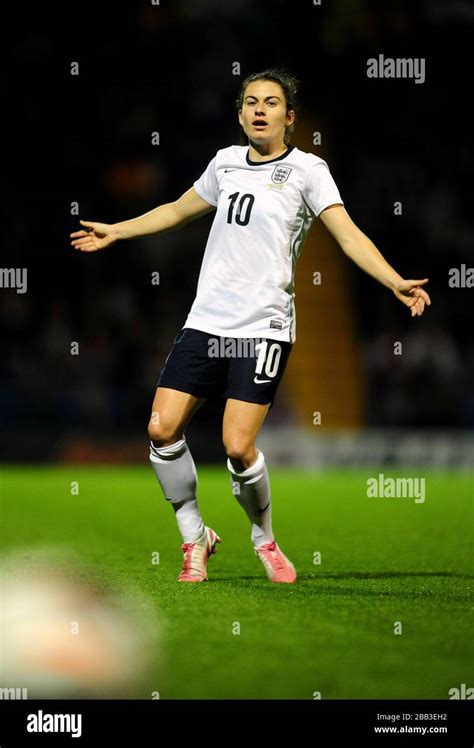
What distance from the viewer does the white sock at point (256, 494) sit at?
20.6 ft

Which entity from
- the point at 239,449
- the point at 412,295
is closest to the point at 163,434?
the point at 239,449

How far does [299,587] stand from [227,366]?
1130 millimetres

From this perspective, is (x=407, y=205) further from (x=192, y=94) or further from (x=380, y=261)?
(x=380, y=261)

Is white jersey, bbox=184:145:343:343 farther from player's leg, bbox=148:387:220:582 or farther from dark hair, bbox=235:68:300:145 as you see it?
player's leg, bbox=148:387:220:582

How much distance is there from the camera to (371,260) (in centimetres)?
594

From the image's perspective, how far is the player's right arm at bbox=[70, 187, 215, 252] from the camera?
661 cm

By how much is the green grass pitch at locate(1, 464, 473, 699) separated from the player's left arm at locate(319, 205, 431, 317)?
1.36 metres

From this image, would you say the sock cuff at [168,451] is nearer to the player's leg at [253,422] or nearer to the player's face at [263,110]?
the player's leg at [253,422]

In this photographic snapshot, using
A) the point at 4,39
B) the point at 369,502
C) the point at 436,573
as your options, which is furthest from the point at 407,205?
the point at 436,573

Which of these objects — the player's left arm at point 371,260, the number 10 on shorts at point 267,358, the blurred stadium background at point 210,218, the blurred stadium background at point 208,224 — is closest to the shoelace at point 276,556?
the number 10 on shorts at point 267,358

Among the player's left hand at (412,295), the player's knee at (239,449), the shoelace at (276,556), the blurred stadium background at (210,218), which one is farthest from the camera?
the blurred stadium background at (210,218)

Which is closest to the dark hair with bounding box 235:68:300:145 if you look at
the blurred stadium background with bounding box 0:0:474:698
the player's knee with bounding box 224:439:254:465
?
the player's knee with bounding box 224:439:254:465

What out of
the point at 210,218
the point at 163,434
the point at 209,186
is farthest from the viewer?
the point at 210,218

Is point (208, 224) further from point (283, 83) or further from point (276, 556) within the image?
point (276, 556)
